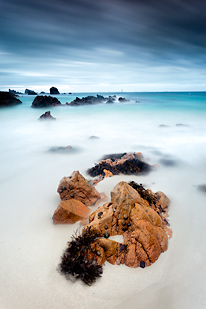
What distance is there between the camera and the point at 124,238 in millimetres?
4879

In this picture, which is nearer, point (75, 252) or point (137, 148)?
point (75, 252)

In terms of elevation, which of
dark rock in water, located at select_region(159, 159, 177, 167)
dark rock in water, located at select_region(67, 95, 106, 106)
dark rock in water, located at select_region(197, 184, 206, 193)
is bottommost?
dark rock in water, located at select_region(159, 159, 177, 167)

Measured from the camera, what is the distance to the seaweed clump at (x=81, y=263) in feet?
14.1

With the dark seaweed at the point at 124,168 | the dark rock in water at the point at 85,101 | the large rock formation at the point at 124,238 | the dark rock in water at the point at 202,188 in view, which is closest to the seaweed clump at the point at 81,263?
the large rock formation at the point at 124,238

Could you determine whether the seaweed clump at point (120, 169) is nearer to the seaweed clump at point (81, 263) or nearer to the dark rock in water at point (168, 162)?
the dark rock in water at point (168, 162)

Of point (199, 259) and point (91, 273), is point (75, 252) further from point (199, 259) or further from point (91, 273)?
point (199, 259)

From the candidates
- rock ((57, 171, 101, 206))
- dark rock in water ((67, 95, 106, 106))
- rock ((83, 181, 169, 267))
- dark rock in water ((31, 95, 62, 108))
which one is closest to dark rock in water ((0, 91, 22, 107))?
dark rock in water ((31, 95, 62, 108))

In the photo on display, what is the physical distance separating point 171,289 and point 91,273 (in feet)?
6.72

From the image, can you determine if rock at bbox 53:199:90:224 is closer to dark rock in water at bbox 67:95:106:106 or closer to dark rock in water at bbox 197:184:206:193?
dark rock in water at bbox 197:184:206:193

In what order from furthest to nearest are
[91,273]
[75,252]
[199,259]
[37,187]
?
[37,187] < [199,259] < [75,252] < [91,273]

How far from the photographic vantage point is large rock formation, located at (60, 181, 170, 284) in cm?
454

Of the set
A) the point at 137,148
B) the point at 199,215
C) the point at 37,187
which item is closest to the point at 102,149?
the point at 137,148

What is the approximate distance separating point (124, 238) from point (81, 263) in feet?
4.31

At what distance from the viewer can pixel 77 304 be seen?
13.1ft
